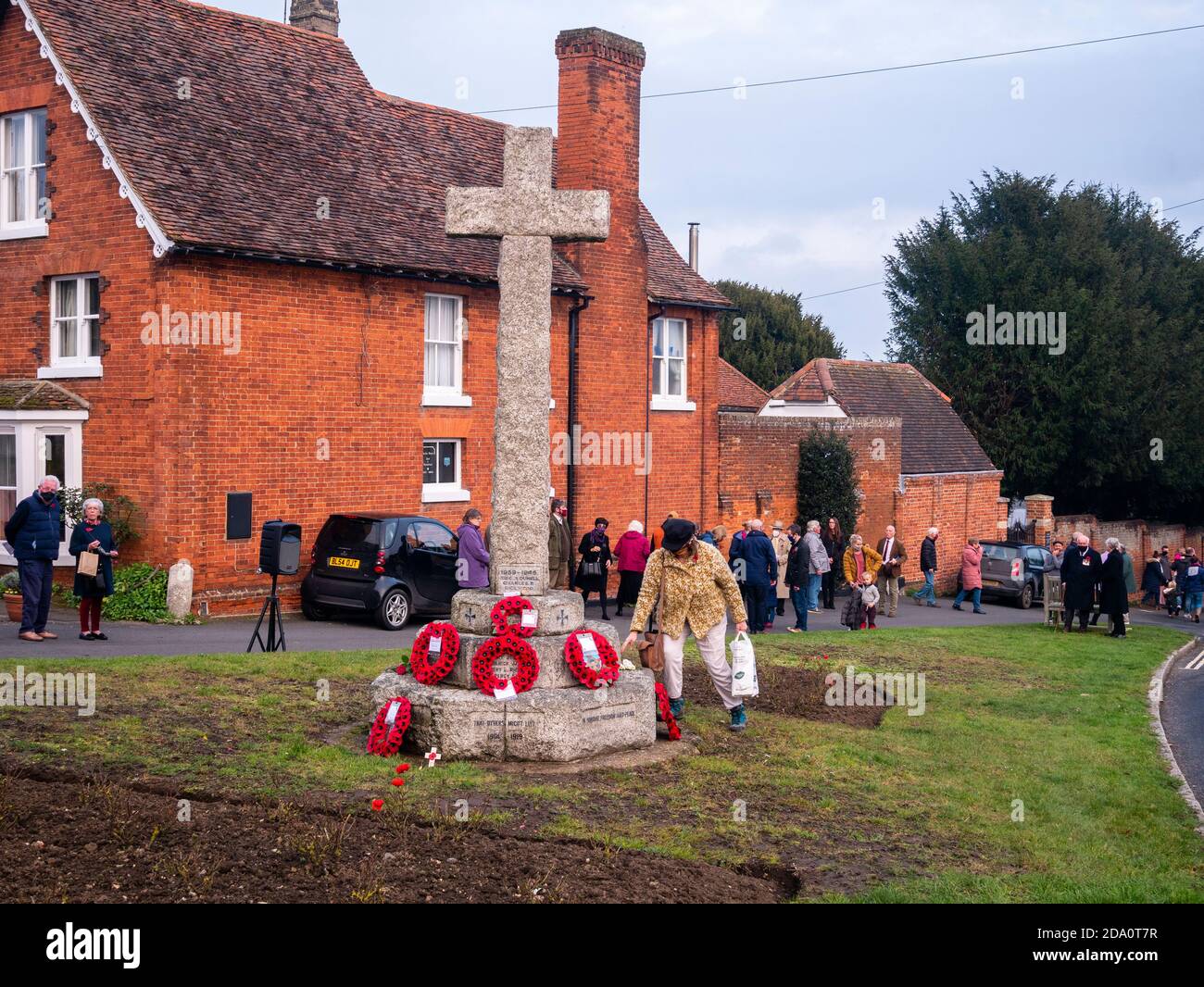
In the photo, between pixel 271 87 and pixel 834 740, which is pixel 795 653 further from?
pixel 271 87

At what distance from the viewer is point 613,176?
26203mm

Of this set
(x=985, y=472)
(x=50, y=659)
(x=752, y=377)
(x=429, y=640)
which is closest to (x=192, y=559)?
(x=50, y=659)

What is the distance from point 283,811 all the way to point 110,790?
1.10 metres

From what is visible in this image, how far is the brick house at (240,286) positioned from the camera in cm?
1944

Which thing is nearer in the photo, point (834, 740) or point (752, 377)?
point (834, 740)

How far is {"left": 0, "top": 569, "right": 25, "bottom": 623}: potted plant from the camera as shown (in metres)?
18.3

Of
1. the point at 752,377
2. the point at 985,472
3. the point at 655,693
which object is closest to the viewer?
the point at 655,693

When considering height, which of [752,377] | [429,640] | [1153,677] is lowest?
[1153,677]

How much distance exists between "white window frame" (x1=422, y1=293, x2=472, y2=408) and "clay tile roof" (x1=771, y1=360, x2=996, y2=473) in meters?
14.7

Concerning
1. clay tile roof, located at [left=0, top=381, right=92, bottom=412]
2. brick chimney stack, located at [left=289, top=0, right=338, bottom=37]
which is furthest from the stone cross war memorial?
brick chimney stack, located at [left=289, top=0, right=338, bottom=37]

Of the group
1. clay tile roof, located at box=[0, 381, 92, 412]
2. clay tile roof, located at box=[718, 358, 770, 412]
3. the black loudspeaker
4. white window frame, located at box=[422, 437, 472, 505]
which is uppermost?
clay tile roof, located at box=[718, 358, 770, 412]

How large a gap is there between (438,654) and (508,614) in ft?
2.03

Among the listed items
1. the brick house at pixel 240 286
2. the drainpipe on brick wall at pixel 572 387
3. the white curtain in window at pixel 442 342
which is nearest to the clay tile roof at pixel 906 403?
the drainpipe on brick wall at pixel 572 387

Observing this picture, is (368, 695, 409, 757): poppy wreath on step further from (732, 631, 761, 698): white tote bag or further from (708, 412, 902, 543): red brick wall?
(708, 412, 902, 543): red brick wall
